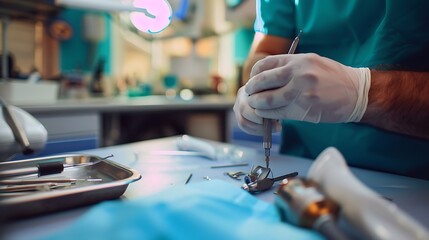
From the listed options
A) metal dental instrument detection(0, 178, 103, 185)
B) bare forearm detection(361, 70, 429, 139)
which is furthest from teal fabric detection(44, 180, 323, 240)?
bare forearm detection(361, 70, 429, 139)

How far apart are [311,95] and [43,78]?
1.80 metres

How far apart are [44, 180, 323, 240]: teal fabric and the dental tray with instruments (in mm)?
90

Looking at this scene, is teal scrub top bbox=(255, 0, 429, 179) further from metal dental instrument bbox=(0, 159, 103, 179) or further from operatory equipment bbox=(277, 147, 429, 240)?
metal dental instrument bbox=(0, 159, 103, 179)

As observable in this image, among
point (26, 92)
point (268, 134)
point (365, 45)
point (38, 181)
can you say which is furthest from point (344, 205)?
point (26, 92)

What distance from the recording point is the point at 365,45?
0.80m

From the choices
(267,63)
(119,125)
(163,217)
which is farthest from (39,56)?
(163,217)

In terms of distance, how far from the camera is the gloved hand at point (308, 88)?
0.57 meters

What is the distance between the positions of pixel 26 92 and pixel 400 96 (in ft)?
4.87

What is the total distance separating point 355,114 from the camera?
0.63 m

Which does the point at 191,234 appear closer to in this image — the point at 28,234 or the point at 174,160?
the point at 28,234

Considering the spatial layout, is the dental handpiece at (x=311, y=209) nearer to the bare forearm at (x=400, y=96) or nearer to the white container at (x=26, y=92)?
the bare forearm at (x=400, y=96)

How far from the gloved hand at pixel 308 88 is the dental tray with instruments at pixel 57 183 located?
269 millimetres

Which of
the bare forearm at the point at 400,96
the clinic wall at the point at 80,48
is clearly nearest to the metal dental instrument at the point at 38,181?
the bare forearm at the point at 400,96

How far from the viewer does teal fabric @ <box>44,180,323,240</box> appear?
1.12 feet
